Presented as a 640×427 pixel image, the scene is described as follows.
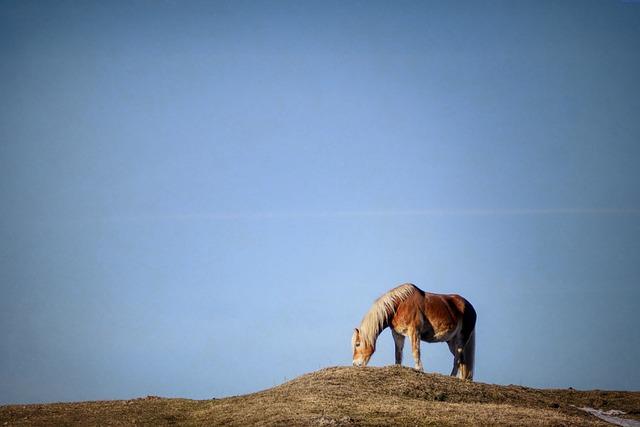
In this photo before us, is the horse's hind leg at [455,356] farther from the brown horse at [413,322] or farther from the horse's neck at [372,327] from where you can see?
the horse's neck at [372,327]

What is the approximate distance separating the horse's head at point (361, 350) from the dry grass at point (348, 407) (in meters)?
1.67

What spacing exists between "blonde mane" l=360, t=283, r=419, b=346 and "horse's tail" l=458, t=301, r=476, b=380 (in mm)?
2270

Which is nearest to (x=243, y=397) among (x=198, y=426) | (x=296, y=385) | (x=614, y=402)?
(x=296, y=385)

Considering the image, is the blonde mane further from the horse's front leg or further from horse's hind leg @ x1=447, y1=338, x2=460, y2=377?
horse's hind leg @ x1=447, y1=338, x2=460, y2=377

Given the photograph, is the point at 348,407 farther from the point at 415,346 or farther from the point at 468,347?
the point at 468,347

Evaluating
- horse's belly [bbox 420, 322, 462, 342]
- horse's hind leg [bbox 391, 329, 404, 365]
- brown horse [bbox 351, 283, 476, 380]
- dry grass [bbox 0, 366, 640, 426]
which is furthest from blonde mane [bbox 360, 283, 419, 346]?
dry grass [bbox 0, 366, 640, 426]

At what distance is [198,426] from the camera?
16562mm

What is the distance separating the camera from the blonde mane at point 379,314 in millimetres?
21281

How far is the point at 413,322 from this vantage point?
21438mm

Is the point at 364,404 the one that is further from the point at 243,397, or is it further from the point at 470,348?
the point at 470,348

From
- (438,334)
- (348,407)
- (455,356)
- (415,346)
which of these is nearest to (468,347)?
(455,356)

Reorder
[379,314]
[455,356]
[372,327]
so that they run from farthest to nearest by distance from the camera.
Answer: [455,356] → [379,314] → [372,327]

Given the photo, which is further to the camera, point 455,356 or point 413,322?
point 455,356

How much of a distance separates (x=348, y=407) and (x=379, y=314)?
5.29m
